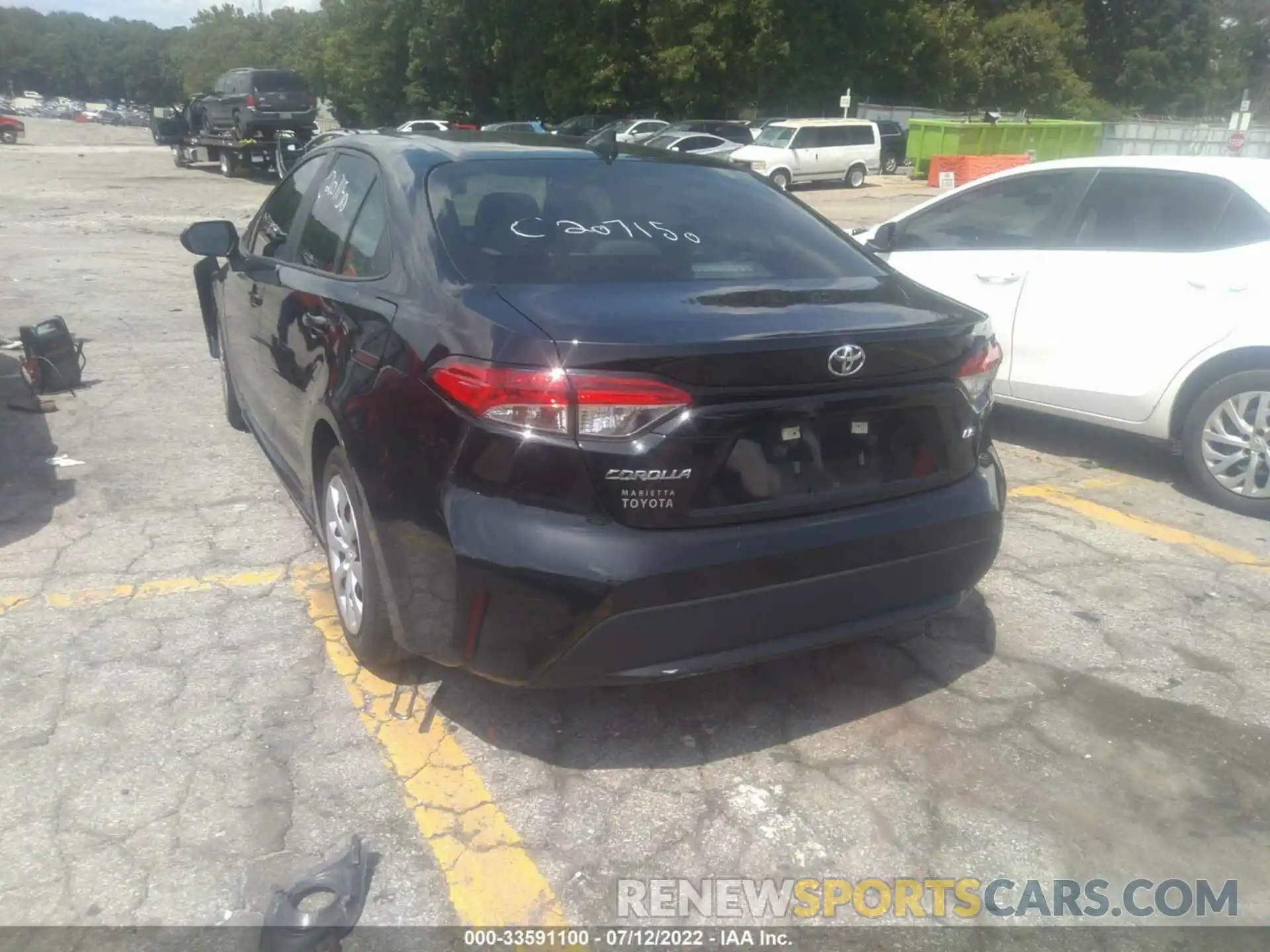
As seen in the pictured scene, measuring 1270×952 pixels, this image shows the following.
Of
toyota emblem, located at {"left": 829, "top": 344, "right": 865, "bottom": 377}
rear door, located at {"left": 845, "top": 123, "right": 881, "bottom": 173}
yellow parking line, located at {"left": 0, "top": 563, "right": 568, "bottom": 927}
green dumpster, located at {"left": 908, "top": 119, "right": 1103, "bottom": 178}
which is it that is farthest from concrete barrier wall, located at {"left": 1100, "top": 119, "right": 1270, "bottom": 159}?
yellow parking line, located at {"left": 0, "top": 563, "right": 568, "bottom": 927}

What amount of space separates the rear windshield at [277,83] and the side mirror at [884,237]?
79.3ft

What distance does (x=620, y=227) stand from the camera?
3.40m

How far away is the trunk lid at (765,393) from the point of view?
8.66 feet

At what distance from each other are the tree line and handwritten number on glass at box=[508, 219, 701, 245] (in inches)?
1637

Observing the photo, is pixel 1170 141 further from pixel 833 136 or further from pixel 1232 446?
pixel 1232 446

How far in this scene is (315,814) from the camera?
9.35 ft

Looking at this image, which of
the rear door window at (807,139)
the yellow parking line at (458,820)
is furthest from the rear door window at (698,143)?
the yellow parking line at (458,820)

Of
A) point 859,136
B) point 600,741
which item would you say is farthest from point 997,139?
point 600,741

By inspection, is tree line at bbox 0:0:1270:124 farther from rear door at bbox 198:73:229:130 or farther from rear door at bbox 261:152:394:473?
rear door at bbox 261:152:394:473

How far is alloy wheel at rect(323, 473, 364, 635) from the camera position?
339 centimetres

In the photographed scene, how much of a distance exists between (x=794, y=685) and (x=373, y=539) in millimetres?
1422

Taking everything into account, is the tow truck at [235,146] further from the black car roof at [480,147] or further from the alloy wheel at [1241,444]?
the alloy wheel at [1241,444]

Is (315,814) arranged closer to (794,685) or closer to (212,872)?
(212,872)

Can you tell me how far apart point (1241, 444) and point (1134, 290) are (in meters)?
0.87
